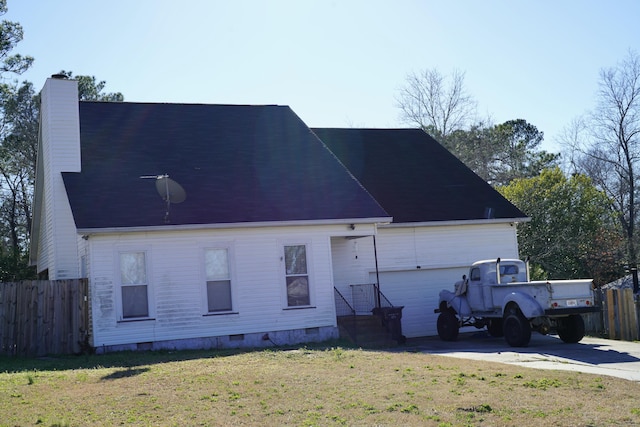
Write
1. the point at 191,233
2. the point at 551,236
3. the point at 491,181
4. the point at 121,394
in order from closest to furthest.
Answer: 1. the point at 121,394
2. the point at 191,233
3. the point at 551,236
4. the point at 491,181

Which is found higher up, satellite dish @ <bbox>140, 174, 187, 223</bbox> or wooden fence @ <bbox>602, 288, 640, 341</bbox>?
satellite dish @ <bbox>140, 174, 187, 223</bbox>

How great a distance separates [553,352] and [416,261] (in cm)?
741

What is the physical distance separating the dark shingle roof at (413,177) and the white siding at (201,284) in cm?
447

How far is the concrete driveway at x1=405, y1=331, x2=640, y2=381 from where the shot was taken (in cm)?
1488

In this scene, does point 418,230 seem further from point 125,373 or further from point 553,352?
point 125,373

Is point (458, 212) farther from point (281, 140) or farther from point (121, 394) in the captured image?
point (121, 394)

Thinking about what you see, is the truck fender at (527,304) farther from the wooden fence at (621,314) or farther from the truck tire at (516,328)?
the wooden fence at (621,314)

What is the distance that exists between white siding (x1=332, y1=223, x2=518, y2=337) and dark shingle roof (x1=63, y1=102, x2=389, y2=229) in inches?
86.0

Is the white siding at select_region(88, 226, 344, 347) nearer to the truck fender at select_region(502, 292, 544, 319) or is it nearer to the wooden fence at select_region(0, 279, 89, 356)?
the wooden fence at select_region(0, 279, 89, 356)

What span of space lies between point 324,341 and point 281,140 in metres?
7.59

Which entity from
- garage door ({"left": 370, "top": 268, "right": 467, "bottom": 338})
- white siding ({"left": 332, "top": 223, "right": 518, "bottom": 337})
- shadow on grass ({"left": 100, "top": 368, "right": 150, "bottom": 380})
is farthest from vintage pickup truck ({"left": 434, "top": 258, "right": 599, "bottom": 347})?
shadow on grass ({"left": 100, "top": 368, "right": 150, "bottom": 380})

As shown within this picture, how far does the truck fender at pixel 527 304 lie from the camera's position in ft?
59.7

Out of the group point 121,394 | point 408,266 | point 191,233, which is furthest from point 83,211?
point 408,266

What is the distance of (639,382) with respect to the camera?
1269 centimetres
